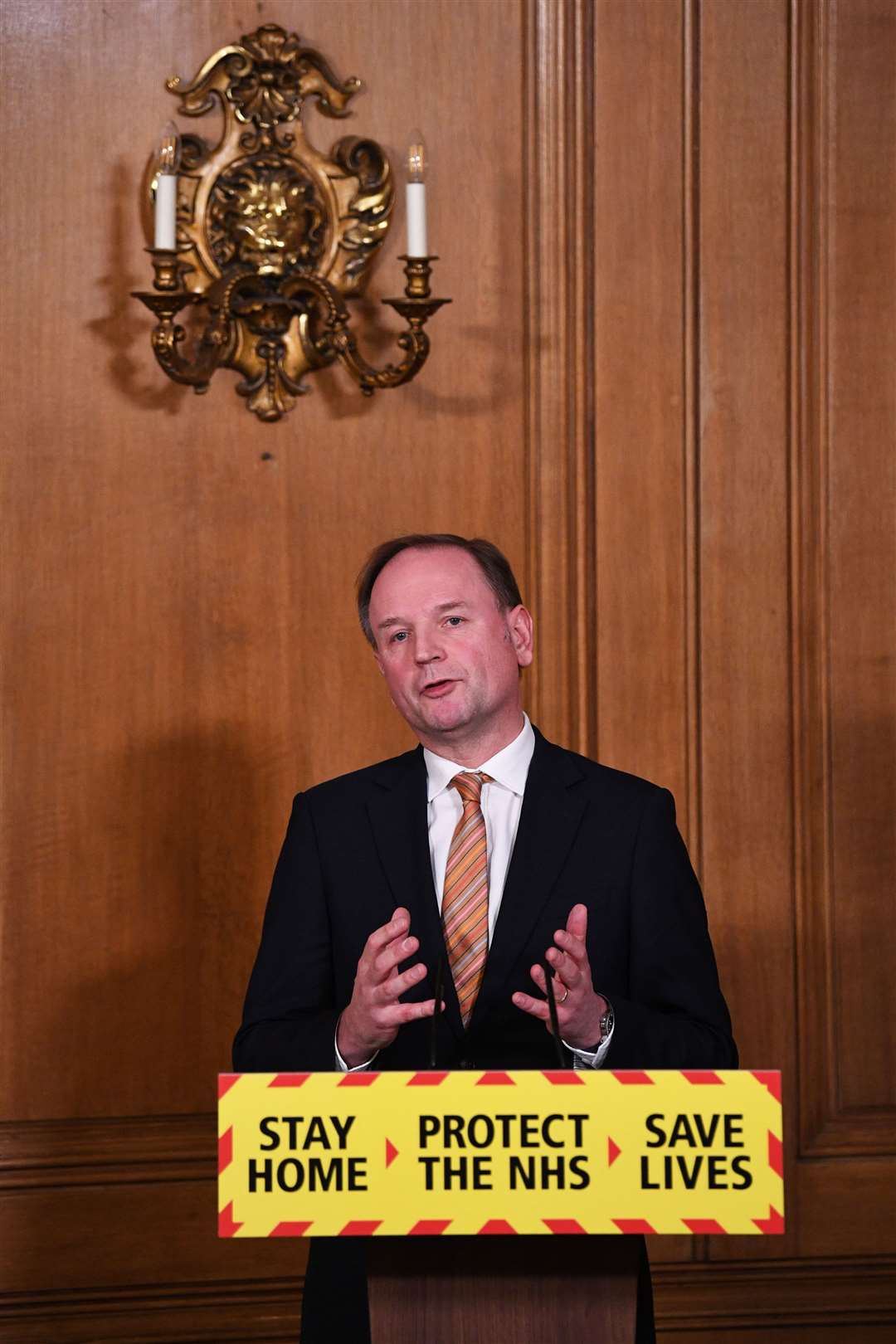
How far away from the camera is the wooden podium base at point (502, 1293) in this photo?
1555 millimetres

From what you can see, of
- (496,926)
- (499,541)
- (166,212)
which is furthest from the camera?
(499,541)

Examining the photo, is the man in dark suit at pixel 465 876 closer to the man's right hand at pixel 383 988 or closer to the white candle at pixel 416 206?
the man's right hand at pixel 383 988

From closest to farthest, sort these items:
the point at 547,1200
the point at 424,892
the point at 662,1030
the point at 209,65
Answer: the point at 547,1200
the point at 662,1030
the point at 424,892
the point at 209,65

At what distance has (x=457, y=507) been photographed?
307 cm

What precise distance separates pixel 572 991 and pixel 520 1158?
0.28m

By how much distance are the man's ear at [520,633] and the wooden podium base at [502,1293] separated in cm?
83

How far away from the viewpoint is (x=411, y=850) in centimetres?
203

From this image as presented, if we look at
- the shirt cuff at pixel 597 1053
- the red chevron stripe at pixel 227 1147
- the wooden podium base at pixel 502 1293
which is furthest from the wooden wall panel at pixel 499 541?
the red chevron stripe at pixel 227 1147

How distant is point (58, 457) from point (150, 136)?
65cm

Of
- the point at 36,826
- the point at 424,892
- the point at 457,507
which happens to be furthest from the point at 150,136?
the point at 424,892

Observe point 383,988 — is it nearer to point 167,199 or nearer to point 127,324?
point 167,199

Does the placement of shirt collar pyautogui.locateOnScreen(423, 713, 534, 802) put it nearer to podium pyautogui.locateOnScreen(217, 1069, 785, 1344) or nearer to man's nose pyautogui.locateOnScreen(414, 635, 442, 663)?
man's nose pyautogui.locateOnScreen(414, 635, 442, 663)

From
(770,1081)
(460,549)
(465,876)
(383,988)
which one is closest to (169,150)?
(460,549)

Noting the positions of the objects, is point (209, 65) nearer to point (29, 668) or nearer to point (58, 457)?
point (58, 457)
